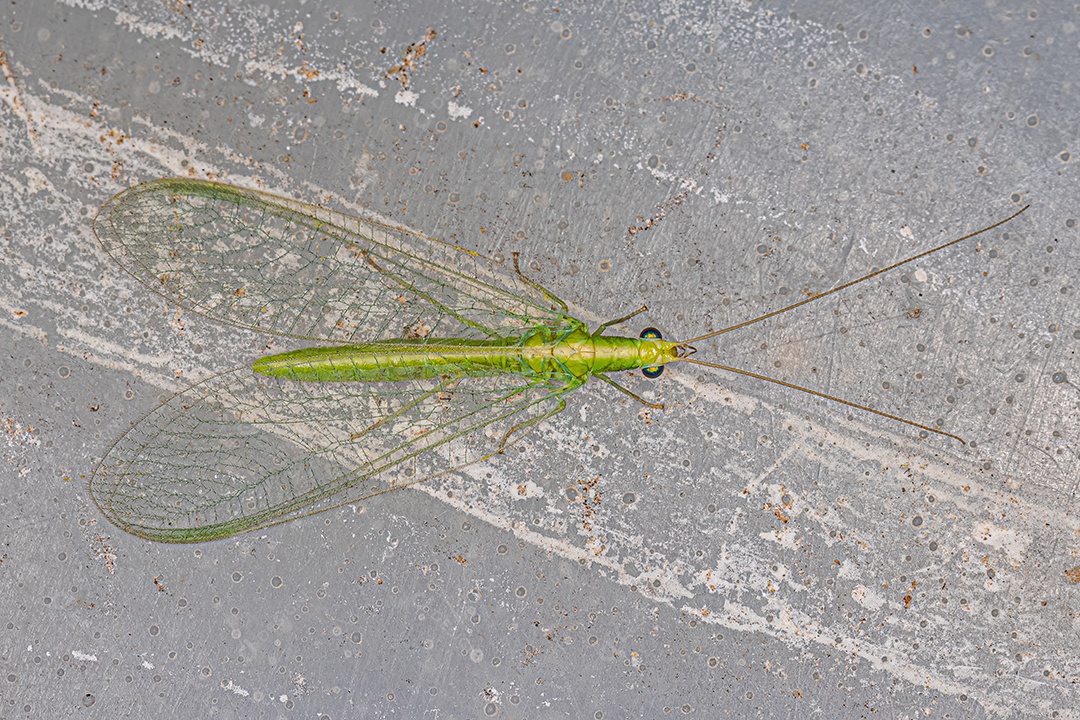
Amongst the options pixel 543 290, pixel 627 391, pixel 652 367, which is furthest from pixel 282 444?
pixel 652 367

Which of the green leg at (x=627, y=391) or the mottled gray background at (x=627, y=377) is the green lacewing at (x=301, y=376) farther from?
the mottled gray background at (x=627, y=377)

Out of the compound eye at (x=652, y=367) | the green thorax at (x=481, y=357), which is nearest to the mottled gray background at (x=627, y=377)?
the compound eye at (x=652, y=367)

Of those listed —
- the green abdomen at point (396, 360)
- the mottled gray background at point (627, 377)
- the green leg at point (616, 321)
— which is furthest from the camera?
the mottled gray background at point (627, 377)

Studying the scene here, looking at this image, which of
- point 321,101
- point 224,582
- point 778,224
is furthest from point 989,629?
point 321,101

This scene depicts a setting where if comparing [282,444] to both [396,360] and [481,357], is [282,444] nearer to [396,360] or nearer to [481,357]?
[396,360]

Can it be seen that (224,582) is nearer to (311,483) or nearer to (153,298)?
(311,483)

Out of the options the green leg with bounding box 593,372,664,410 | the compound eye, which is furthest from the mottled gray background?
the compound eye

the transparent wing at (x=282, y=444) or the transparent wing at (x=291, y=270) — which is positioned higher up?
the transparent wing at (x=291, y=270)

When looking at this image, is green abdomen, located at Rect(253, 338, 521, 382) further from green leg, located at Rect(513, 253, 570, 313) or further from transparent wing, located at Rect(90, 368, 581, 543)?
green leg, located at Rect(513, 253, 570, 313)
